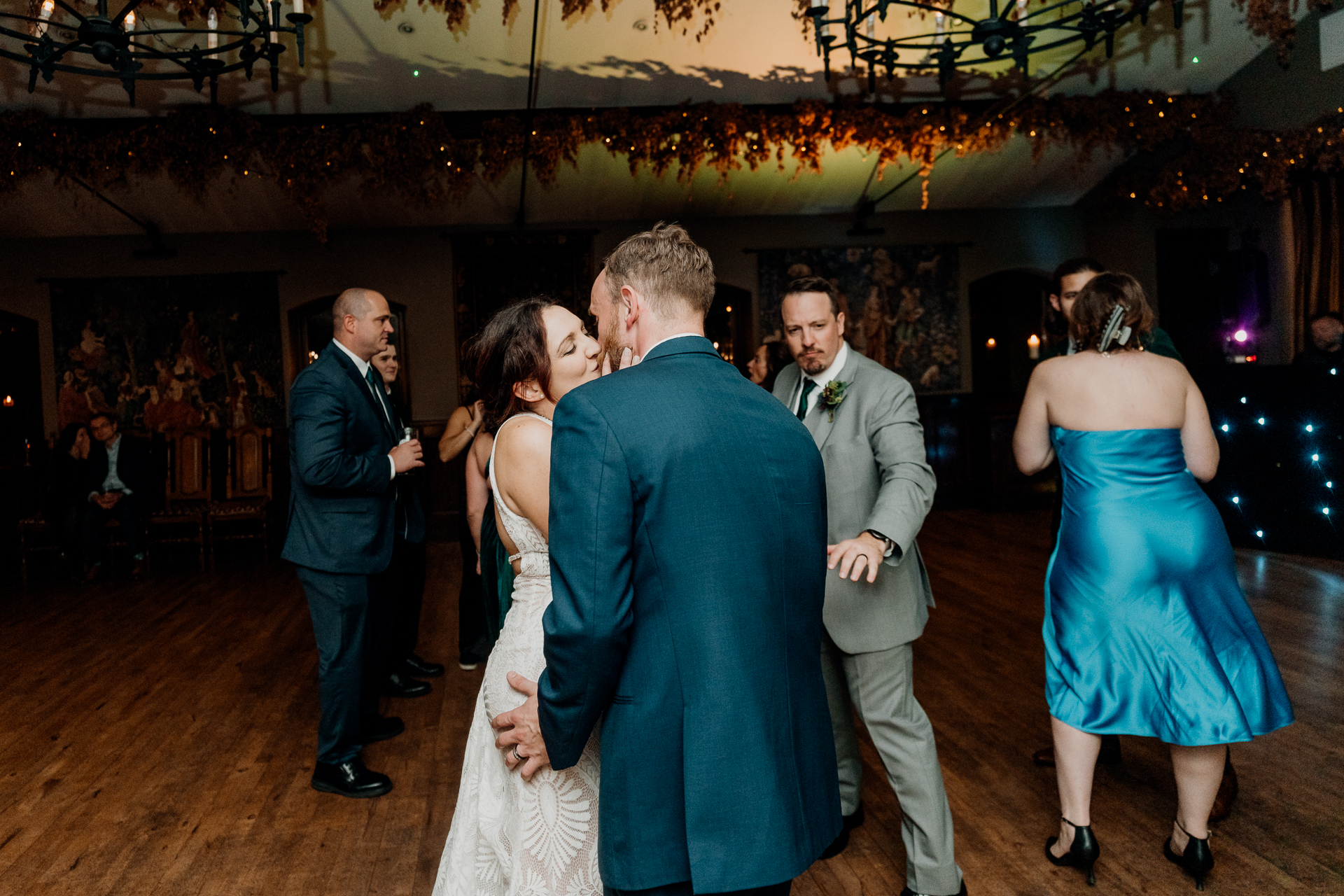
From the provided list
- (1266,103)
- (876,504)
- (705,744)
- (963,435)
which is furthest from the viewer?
(963,435)

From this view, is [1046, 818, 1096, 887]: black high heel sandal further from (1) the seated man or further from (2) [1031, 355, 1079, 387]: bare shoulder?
(1) the seated man

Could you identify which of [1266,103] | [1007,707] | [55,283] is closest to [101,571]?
[55,283]

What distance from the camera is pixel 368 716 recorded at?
366 centimetres

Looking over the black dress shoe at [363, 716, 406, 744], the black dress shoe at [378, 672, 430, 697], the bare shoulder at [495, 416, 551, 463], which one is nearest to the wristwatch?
the bare shoulder at [495, 416, 551, 463]

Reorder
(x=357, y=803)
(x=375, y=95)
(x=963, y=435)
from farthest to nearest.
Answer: (x=963, y=435) < (x=375, y=95) < (x=357, y=803)

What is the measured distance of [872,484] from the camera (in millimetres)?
2434

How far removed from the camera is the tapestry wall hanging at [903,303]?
1061 cm

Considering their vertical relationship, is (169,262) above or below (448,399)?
above

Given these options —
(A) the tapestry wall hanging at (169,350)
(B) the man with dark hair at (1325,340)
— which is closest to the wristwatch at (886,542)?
(B) the man with dark hair at (1325,340)

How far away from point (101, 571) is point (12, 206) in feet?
12.8

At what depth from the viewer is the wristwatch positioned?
81.9 inches

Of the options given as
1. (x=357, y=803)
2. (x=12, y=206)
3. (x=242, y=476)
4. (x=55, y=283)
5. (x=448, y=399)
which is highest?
(x=12, y=206)

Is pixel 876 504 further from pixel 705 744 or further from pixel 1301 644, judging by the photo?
pixel 1301 644

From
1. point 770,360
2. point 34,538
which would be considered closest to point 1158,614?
point 770,360
